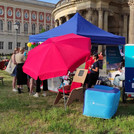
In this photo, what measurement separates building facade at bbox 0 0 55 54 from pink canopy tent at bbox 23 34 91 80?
57.5 meters

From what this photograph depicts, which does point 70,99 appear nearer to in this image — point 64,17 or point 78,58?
point 78,58

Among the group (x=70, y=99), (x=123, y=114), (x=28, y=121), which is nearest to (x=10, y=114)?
(x=28, y=121)

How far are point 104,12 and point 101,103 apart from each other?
25342mm

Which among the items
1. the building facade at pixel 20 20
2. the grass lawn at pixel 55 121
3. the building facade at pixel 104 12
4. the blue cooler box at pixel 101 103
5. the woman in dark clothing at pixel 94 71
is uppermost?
the building facade at pixel 20 20

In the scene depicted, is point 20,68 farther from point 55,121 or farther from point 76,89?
point 55,121

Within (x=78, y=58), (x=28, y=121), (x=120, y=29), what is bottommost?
(x=28, y=121)

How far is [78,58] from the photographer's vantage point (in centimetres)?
518

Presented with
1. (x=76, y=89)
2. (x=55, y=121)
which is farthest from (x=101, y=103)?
(x=76, y=89)

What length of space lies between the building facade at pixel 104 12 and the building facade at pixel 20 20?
33.0 m

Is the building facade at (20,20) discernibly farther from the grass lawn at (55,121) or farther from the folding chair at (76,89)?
the grass lawn at (55,121)

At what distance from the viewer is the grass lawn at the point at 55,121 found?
175 inches

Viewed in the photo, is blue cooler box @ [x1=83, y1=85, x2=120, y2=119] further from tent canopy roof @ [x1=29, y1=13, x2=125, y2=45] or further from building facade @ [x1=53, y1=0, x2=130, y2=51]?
building facade @ [x1=53, y1=0, x2=130, y2=51]

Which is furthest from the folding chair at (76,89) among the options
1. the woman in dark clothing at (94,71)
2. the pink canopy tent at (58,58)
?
the pink canopy tent at (58,58)

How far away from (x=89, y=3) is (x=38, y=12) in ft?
140
